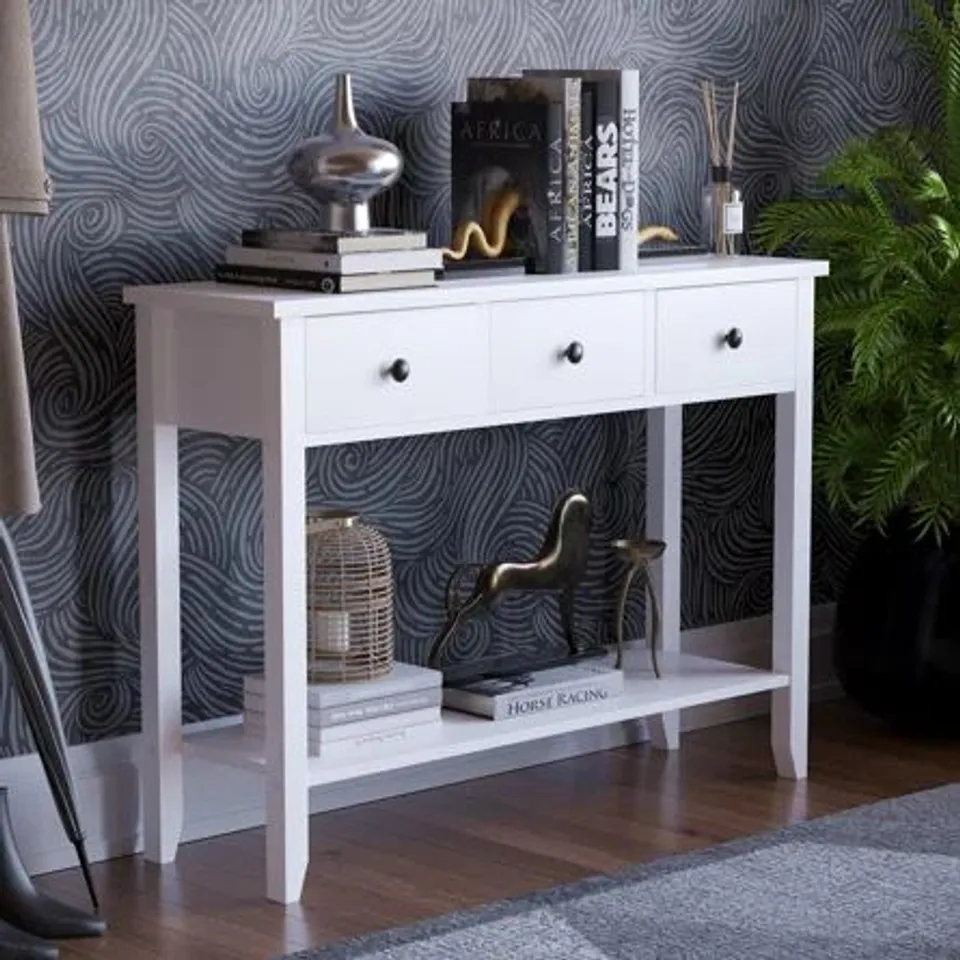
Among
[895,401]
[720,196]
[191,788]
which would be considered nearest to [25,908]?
[191,788]

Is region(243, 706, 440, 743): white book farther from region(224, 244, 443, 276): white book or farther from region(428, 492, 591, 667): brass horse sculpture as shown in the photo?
region(224, 244, 443, 276): white book

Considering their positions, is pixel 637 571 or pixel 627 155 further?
pixel 637 571

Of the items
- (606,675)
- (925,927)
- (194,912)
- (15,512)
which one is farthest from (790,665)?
(15,512)

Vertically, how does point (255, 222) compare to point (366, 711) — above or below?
above

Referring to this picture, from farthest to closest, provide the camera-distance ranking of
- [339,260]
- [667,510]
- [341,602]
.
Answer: [667,510] → [341,602] → [339,260]

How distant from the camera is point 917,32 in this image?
454cm

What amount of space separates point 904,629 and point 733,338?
0.70 meters

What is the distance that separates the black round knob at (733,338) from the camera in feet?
12.6

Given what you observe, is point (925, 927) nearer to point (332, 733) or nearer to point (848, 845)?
point (848, 845)

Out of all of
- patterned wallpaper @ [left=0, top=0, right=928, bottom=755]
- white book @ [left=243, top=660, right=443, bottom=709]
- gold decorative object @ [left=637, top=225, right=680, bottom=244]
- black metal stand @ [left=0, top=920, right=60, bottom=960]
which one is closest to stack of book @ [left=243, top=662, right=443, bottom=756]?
white book @ [left=243, top=660, right=443, bottom=709]

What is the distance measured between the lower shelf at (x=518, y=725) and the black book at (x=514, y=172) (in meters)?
0.68

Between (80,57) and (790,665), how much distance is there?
1.51 meters

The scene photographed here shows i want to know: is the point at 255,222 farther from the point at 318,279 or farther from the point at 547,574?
the point at 547,574

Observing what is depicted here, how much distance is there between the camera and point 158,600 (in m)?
3.54
